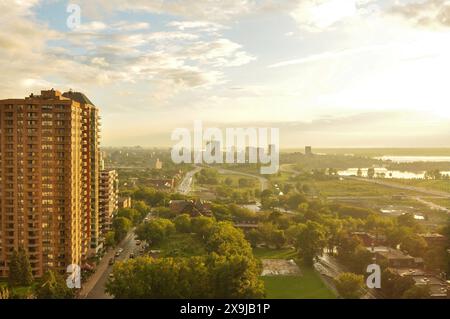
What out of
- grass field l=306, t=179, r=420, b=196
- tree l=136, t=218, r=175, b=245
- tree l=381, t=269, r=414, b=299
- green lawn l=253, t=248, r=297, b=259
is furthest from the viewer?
grass field l=306, t=179, r=420, b=196

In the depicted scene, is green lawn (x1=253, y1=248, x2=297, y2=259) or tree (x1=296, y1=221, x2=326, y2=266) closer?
tree (x1=296, y1=221, x2=326, y2=266)

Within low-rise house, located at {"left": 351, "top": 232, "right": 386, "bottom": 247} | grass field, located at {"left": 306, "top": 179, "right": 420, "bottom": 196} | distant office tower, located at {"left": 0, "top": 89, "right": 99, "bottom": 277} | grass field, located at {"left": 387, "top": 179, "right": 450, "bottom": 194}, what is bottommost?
low-rise house, located at {"left": 351, "top": 232, "right": 386, "bottom": 247}

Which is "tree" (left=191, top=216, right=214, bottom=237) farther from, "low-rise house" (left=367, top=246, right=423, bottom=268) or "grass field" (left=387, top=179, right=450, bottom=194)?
"grass field" (left=387, top=179, right=450, bottom=194)

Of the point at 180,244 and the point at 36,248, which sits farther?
the point at 180,244

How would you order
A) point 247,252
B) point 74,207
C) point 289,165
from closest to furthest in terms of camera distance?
point 247,252 < point 74,207 < point 289,165

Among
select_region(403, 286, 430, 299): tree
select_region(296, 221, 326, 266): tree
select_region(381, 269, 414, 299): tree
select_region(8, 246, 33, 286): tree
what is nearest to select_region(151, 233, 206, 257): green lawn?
select_region(296, 221, 326, 266): tree

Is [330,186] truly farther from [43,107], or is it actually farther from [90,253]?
[43,107]

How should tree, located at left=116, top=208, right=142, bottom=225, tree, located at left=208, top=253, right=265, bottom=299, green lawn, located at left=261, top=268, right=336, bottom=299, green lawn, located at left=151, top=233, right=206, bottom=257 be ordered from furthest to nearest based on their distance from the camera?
1. tree, located at left=116, top=208, right=142, bottom=225
2. green lawn, located at left=151, top=233, right=206, bottom=257
3. green lawn, located at left=261, top=268, right=336, bottom=299
4. tree, located at left=208, top=253, right=265, bottom=299
